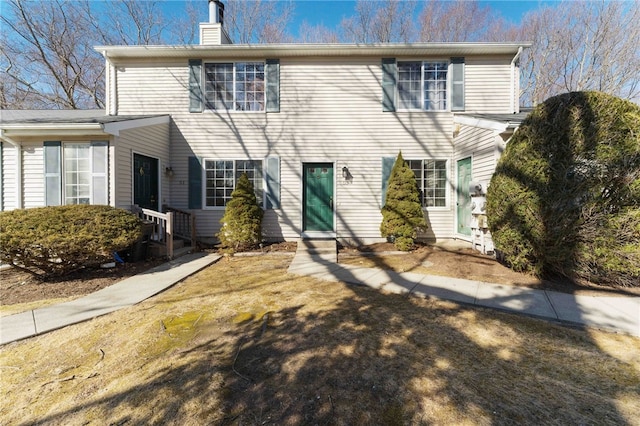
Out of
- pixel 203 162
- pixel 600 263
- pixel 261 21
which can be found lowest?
pixel 600 263

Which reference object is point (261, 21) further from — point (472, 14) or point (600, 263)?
point (600, 263)

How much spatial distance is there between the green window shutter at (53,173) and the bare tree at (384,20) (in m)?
15.4

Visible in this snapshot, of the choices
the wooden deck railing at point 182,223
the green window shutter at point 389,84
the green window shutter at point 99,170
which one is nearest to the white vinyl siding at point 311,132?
the green window shutter at point 389,84

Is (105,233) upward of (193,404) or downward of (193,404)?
upward

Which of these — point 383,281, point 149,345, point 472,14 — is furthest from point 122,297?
point 472,14

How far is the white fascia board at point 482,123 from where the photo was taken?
566 cm

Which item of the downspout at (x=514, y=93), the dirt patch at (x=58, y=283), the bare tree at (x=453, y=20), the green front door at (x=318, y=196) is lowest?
the dirt patch at (x=58, y=283)

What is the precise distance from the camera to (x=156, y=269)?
5430 millimetres

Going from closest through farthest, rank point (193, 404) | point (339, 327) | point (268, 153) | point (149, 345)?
point (193, 404) < point (149, 345) < point (339, 327) < point (268, 153)

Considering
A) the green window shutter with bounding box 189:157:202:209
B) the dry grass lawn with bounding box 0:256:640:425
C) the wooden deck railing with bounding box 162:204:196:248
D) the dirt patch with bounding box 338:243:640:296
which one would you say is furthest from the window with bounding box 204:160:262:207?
the dry grass lawn with bounding box 0:256:640:425

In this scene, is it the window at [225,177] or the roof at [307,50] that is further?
the window at [225,177]

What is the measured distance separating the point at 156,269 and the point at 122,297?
4.90 ft

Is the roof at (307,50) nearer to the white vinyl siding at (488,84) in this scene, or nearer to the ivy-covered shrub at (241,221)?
the white vinyl siding at (488,84)

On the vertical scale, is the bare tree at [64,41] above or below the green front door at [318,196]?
above
